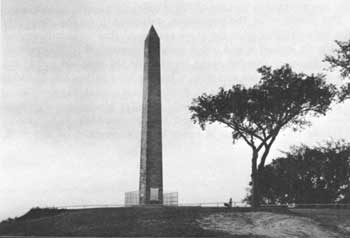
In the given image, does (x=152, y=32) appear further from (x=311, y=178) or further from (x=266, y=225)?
(x=311, y=178)

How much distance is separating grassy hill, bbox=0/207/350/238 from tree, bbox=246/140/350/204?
23.0 meters

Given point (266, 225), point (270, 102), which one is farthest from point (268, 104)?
point (266, 225)

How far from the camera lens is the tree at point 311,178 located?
61.8 meters

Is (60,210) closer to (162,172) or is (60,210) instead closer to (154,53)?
(162,172)

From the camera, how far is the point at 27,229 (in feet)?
115

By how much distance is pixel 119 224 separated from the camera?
110 feet

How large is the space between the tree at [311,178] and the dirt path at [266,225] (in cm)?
2708

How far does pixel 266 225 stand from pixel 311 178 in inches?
1273

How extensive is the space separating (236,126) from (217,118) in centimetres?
186

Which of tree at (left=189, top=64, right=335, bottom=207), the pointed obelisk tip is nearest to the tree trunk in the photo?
tree at (left=189, top=64, right=335, bottom=207)

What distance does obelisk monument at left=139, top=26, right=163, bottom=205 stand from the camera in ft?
147

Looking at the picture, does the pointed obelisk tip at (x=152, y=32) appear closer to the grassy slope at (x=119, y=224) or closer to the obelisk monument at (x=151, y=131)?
the obelisk monument at (x=151, y=131)

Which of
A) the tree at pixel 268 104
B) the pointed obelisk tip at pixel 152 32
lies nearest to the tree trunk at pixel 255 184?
the tree at pixel 268 104

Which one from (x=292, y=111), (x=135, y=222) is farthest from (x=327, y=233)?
(x=292, y=111)
